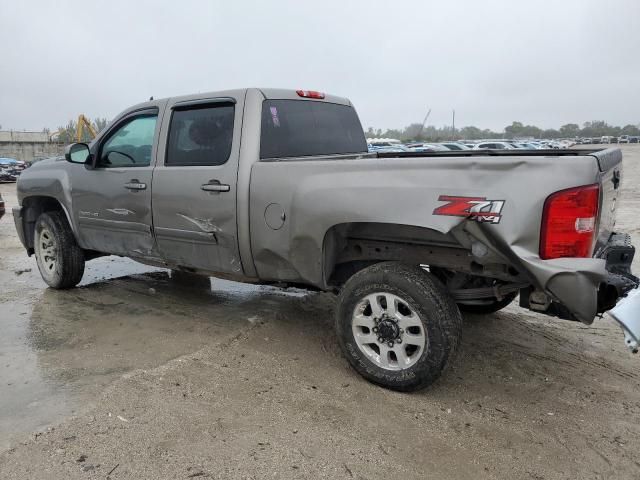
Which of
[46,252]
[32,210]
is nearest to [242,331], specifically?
[46,252]

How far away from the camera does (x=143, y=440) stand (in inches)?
109

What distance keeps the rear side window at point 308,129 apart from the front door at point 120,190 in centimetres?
114

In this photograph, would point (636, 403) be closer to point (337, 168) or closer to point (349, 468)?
point (349, 468)

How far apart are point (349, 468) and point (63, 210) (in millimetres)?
4370

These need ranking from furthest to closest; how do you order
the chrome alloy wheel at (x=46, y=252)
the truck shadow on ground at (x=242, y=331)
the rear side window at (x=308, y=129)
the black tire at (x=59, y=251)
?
the chrome alloy wheel at (x=46, y=252) → the black tire at (x=59, y=251) → the rear side window at (x=308, y=129) → the truck shadow on ground at (x=242, y=331)

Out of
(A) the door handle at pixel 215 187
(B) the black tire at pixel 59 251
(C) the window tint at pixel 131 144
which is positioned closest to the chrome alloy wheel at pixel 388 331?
(A) the door handle at pixel 215 187

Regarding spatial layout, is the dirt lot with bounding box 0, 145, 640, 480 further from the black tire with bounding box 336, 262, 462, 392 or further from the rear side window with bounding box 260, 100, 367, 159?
the rear side window with bounding box 260, 100, 367, 159

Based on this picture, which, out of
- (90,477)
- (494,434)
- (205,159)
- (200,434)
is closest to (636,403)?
(494,434)

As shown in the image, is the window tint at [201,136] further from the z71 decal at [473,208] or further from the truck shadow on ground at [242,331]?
the z71 decal at [473,208]

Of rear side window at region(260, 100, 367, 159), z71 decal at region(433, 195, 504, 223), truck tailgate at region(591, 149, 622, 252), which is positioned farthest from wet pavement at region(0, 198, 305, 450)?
truck tailgate at region(591, 149, 622, 252)

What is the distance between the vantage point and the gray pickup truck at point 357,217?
107 inches

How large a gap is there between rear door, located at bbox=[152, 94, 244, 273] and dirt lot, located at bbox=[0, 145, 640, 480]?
71 cm

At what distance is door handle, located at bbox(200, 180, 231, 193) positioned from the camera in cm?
391

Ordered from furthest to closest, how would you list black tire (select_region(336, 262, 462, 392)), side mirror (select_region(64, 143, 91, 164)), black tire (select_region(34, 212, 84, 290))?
black tire (select_region(34, 212, 84, 290))
side mirror (select_region(64, 143, 91, 164))
black tire (select_region(336, 262, 462, 392))
